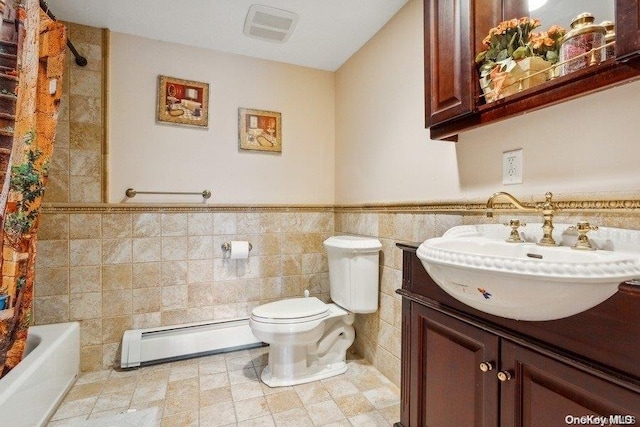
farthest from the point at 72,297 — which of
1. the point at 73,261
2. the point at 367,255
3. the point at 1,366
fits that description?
the point at 367,255

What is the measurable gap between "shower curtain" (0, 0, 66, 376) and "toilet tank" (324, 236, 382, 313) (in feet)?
4.83

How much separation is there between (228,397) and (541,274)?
1.63m

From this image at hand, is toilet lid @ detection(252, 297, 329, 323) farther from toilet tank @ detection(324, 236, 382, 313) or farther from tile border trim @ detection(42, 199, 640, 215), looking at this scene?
tile border trim @ detection(42, 199, 640, 215)

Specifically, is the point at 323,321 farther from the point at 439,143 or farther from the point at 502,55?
the point at 502,55

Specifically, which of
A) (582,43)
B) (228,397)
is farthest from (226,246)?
(582,43)

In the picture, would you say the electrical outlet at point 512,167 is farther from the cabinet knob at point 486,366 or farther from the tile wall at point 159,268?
the tile wall at point 159,268

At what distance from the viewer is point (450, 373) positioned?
0.98 metres

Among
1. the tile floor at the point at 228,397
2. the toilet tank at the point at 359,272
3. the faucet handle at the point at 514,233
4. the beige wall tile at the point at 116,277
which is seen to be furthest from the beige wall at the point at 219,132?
the faucet handle at the point at 514,233

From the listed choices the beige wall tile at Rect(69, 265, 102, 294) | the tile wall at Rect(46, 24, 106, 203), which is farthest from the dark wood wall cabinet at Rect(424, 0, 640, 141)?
the beige wall tile at Rect(69, 265, 102, 294)

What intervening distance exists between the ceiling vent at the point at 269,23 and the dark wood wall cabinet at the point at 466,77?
0.87 metres

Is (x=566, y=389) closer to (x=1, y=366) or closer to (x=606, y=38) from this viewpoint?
(x=606, y=38)

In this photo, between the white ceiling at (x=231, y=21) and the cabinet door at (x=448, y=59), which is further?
the white ceiling at (x=231, y=21)

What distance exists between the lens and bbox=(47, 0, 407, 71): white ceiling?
1723 millimetres

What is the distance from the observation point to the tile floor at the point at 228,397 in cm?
149
